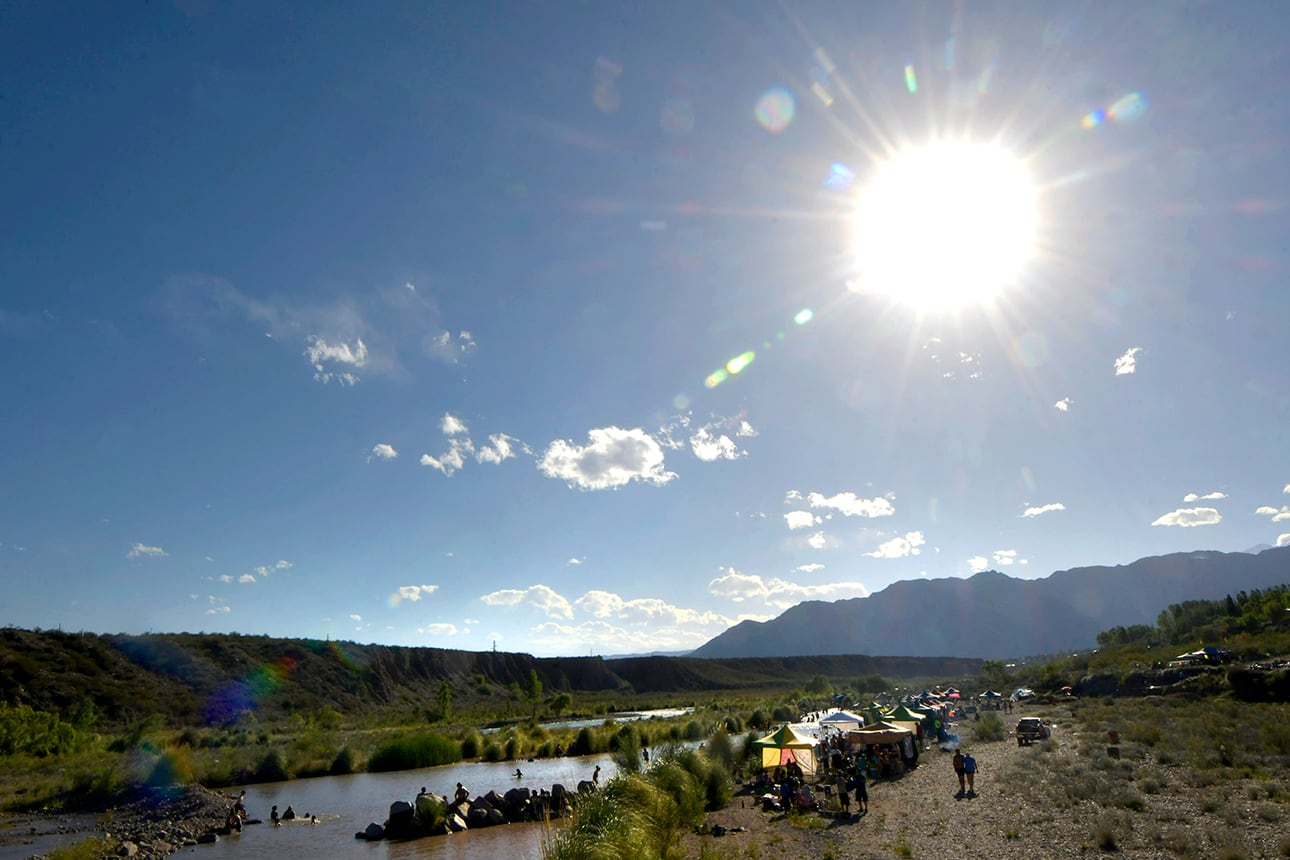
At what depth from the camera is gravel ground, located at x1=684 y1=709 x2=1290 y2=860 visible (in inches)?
547

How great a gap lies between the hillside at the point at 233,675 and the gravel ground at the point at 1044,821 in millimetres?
67534

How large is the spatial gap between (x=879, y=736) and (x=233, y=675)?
3266 inches

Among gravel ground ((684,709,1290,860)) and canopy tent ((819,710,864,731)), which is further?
canopy tent ((819,710,864,731))

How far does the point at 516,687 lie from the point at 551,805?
112 m

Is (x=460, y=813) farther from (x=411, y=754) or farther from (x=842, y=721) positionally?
(x=842, y=721)

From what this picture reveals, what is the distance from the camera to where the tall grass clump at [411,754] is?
136ft

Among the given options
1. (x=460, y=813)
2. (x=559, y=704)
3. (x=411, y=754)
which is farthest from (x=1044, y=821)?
(x=559, y=704)

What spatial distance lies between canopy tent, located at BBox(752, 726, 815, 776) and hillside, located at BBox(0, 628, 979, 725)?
61.8m

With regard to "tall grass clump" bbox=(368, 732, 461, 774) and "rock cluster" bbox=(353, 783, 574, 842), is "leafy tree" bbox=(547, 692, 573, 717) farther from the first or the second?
"rock cluster" bbox=(353, 783, 574, 842)

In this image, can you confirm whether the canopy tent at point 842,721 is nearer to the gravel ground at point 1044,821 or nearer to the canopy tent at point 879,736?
the canopy tent at point 879,736

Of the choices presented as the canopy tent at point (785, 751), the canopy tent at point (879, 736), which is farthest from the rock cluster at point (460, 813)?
the canopy tent at point (879, 736)

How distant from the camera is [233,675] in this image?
8225 cm

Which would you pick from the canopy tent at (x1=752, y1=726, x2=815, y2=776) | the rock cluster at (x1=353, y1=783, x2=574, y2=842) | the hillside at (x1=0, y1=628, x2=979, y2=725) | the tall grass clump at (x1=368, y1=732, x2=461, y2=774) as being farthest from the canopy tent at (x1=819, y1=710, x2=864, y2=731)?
the hillside at (x1=0, y1=628, x2=979, y2=725)

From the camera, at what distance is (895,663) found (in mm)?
197250
